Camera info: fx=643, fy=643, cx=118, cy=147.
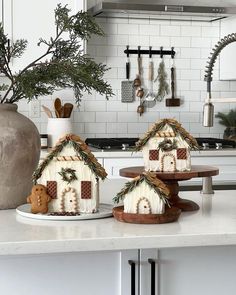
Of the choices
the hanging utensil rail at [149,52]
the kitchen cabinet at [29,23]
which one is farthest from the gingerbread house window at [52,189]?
the hanging utensil rail at [149,52]

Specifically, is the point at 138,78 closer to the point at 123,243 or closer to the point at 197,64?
the point at 197,64

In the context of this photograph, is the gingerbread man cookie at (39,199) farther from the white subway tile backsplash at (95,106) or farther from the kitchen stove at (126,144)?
the white subway tile backsplash at (95,106)

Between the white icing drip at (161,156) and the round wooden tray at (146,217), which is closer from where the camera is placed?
the round wooden tray at (146,217)

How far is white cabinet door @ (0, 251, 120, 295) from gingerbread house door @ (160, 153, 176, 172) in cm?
42

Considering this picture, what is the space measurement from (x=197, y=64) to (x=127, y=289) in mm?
3639

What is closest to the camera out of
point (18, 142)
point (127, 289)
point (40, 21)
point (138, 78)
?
point (127, 289)

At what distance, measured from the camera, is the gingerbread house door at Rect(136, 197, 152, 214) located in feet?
6.48

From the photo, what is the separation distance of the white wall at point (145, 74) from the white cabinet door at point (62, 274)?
3215 mm

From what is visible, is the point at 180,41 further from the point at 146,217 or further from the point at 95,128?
the point at 146,217

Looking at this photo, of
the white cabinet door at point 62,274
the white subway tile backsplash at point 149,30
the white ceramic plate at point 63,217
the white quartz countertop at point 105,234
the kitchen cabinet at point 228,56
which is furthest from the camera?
the white subway tile backsplash at point 149,30

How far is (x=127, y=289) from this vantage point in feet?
6.42

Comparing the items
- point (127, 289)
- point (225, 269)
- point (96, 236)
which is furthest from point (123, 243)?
point (225, 269)

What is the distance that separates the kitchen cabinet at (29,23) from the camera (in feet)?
15.2

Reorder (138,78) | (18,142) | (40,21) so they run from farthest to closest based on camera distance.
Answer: (138,78) → (40,21) → (18,142)
